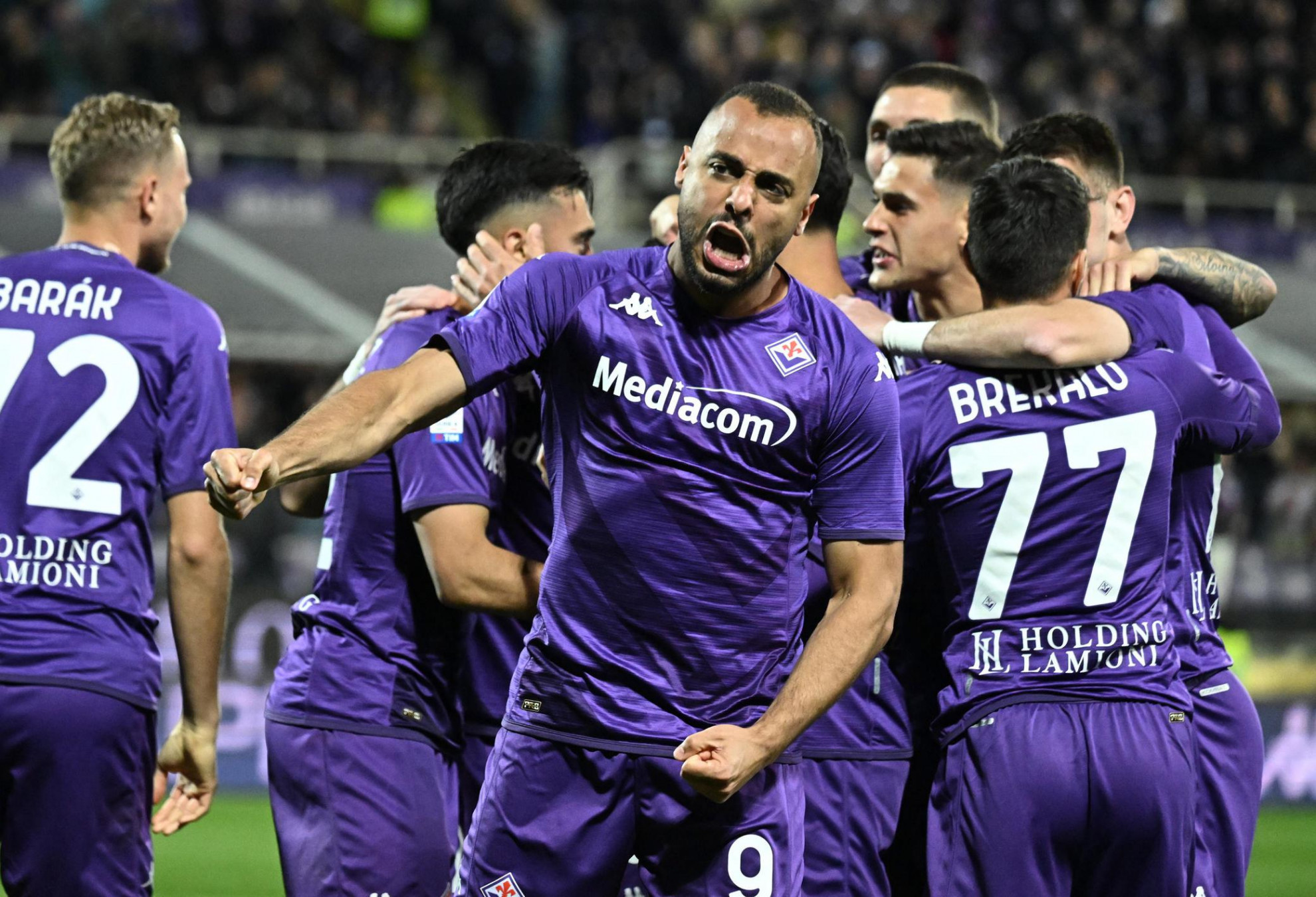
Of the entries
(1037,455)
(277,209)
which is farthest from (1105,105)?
(1037,455)

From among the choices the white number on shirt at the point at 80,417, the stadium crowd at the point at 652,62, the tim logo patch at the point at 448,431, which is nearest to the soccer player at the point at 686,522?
the tim logo patch at the point at 448,431

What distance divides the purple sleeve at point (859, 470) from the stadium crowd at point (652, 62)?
14903 millimetres

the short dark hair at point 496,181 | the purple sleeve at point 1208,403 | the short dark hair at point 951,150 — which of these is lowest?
the purple sleeve at point 1208,403

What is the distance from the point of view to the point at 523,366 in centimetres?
368

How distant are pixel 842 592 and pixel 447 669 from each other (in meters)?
1.42

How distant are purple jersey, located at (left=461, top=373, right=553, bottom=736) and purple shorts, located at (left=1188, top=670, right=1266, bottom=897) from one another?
6.15 feet

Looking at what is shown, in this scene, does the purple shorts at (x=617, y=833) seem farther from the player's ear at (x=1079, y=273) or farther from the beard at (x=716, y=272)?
the player's ear at (x=1079, y=273)

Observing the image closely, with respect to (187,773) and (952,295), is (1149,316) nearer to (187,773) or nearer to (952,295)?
(952,295)

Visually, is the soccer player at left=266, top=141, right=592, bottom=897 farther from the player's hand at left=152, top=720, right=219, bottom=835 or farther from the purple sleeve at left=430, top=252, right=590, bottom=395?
the purple sleeve at left=430, top=252, right=590, bottom=395

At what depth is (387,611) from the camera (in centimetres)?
455

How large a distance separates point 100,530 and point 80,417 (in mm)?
306

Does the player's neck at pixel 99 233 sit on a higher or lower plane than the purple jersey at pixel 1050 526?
higher

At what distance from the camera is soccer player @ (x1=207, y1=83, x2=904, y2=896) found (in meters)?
3.58

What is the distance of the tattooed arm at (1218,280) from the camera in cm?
482
